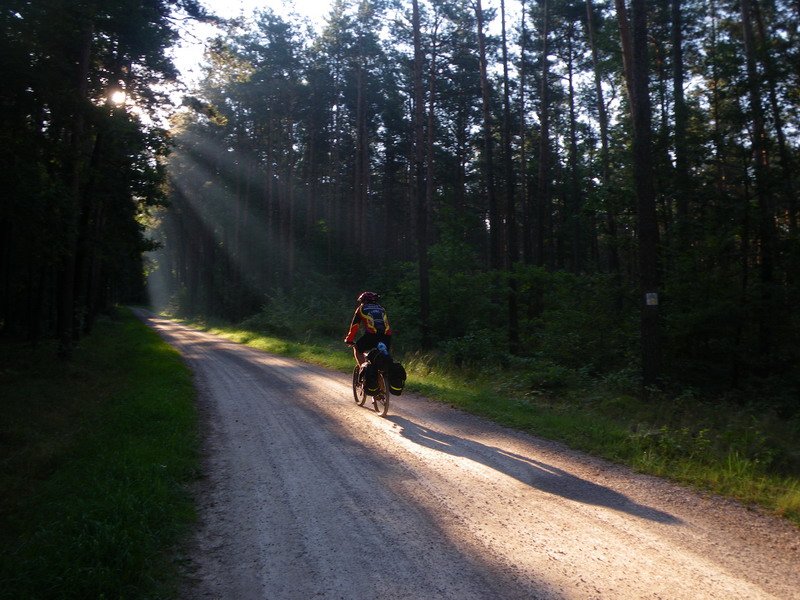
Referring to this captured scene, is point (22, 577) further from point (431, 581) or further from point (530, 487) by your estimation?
point (530, 487)

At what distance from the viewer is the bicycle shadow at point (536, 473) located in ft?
16.4

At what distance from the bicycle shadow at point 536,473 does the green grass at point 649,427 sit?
0.92 metres

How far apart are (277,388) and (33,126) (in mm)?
9008

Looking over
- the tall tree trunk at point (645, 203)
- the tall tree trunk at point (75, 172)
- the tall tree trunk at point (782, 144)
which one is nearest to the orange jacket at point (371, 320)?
the tall tree trunk at point (645, 203)

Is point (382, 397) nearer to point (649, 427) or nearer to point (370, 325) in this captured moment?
point (370, 325)

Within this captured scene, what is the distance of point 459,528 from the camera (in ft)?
15.0

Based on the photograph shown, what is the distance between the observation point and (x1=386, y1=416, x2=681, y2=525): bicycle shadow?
5.00 metres

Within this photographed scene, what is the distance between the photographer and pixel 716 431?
24.8ft

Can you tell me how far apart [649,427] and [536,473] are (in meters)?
2.76

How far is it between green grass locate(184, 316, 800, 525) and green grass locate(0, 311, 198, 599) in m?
4.95

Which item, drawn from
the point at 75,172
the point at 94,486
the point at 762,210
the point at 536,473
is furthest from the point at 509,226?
the point at 94,486

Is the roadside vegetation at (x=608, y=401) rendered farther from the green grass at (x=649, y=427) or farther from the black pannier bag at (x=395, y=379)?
the black pannier bag at (x=395, y=379)

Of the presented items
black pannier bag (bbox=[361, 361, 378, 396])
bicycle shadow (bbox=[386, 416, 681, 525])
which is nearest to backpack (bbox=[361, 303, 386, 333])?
black pannier bag (bbox=[361, 361, 378, 396])

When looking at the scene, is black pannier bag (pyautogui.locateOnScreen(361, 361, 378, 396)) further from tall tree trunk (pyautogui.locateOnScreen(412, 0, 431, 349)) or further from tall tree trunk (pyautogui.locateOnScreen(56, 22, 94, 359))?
tall tree trunk (pyautogui.locateOnScreen(56, 22, 94, 359))
